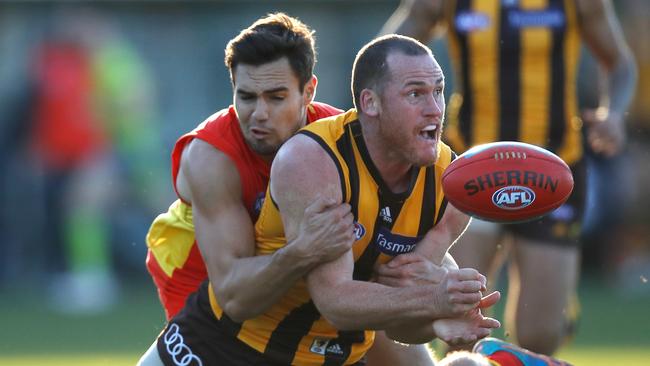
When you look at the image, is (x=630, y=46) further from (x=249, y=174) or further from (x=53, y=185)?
(x=249, y=174)

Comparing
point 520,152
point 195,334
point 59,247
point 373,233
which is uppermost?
point 520,152

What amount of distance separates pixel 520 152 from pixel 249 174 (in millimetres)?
1193

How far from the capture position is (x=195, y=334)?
595 centimetres

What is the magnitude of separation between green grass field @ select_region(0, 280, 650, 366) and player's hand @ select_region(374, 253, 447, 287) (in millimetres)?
4308

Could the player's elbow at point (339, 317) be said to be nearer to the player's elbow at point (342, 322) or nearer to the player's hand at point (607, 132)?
the player's elbow at point (342, 322)

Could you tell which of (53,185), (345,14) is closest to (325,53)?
(345,14)

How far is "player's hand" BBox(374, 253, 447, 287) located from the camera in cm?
543

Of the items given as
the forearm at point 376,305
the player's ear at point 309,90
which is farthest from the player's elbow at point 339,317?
the player's ear at point 309,90

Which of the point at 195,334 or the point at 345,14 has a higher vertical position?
the point at 345,14

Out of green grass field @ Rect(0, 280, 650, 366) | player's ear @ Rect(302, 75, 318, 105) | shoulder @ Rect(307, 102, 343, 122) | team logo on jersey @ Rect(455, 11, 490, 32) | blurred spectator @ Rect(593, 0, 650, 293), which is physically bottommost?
green grass field @ Rect(0, 280, 650, 366)

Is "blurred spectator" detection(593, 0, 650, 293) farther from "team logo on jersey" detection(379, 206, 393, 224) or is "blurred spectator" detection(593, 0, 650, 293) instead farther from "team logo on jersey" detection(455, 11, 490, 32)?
"team logo on jersey" detection(379, 206, 393, 224)

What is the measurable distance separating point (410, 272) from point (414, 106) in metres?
0.67

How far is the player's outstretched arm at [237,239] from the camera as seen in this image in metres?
5.25

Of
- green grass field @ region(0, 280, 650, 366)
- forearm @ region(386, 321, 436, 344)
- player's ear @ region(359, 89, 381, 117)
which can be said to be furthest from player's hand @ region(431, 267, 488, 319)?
green grass field @ region(0, 280, 650, 366)
